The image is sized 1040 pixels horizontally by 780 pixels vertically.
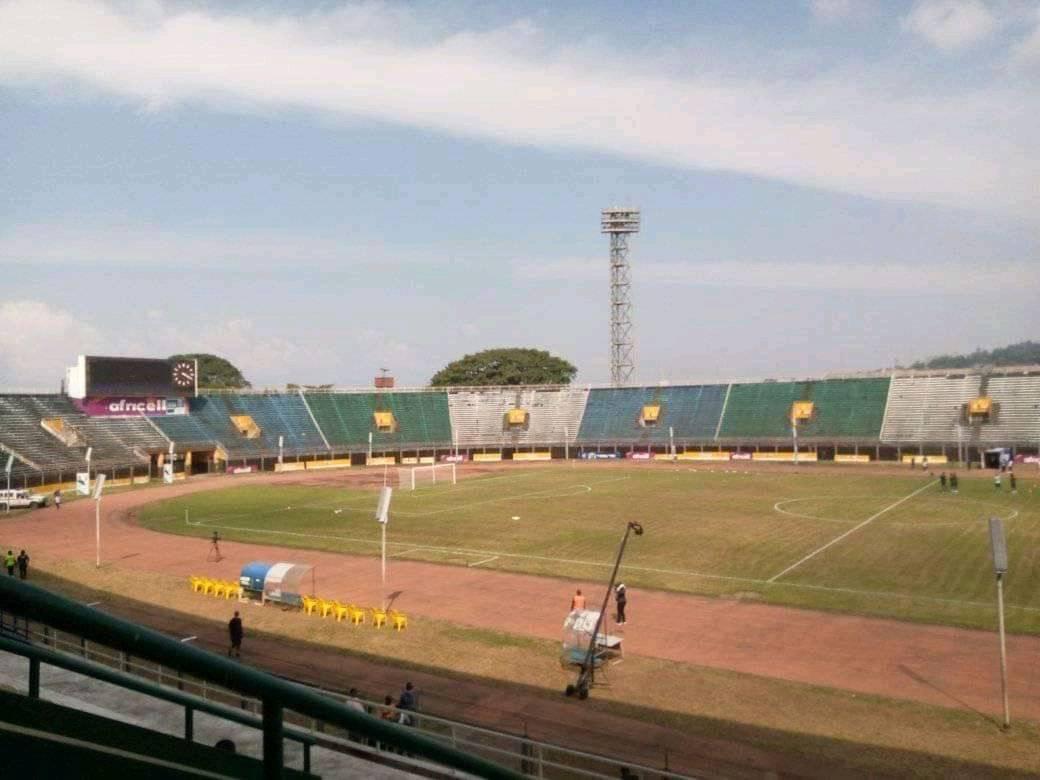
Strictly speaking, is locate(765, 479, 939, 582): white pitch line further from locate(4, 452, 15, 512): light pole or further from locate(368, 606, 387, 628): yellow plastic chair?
locate(4, 452, 15, 512): light pole

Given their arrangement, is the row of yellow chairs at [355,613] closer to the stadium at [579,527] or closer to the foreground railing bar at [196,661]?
the stadium at [579,527]

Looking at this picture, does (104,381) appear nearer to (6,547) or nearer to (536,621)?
(6,547)

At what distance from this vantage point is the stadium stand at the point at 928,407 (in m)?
79.2

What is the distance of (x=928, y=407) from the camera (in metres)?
81.6

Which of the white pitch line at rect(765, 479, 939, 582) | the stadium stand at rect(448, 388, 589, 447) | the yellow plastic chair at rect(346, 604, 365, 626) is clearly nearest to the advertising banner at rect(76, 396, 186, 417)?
the stadium stand at rect(448, 388, 589, 447)

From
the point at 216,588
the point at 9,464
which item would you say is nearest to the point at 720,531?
the point at 216,588

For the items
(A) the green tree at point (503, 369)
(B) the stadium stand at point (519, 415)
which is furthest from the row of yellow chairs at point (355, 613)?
(A) the green tree at point (503, 369)

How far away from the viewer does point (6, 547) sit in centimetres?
3947

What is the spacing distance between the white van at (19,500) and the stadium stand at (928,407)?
71.8 m

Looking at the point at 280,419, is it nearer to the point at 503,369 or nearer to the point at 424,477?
the point at 424,477

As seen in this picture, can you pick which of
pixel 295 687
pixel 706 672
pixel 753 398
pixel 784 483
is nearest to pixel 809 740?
pixel 706 672

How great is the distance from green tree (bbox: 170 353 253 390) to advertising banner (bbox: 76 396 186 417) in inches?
2712

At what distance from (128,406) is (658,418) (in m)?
54.4

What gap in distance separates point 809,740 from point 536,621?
1079 centimetres
